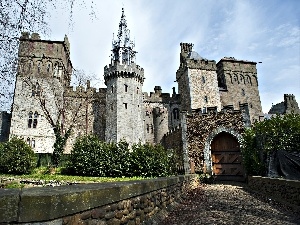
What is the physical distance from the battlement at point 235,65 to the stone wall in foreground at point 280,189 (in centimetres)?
2888

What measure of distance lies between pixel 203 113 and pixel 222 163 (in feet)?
11.3

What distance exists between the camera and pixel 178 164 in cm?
1462

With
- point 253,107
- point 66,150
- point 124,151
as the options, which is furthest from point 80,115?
point 253,107

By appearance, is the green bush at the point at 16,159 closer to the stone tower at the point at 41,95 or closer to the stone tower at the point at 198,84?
the stone tower at the point at 41,95

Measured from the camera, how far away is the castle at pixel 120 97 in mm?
26500

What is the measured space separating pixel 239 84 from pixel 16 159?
31.4 meters

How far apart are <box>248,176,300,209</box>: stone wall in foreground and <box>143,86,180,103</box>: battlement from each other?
2400cm

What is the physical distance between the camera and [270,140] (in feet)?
34.9

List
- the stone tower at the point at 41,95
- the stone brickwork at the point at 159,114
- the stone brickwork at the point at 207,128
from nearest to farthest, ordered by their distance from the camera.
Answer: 1. the stone brickwork at the point at 207,128
2. the stone tower at the point at 41,95
3. the stone brickwork at the point at 159,114

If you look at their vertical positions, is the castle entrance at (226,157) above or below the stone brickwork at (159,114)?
below

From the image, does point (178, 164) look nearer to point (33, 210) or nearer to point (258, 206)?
point (258, 206)

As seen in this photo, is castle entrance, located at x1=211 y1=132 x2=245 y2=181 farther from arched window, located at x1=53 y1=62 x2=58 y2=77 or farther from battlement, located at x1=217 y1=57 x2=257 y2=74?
battlement, located at x1=217 y1=57 x2=257 y2=74

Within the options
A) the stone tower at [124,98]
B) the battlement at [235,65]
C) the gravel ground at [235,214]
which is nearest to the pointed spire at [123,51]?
the stone tower at [124,98]

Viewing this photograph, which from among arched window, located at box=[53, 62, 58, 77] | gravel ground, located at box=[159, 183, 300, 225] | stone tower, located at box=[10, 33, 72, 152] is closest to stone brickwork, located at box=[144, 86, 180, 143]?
stone tower, located at box=[10, 33, 72, 152]
